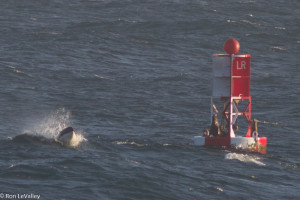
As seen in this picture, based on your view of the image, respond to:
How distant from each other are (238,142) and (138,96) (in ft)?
71.3

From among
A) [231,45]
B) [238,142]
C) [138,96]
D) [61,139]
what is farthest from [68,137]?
[138,96]

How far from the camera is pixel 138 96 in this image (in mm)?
75688

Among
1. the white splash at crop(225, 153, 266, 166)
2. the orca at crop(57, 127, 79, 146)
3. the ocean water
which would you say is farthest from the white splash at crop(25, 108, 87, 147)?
the white splash at crop(225, 153, 266, 166)

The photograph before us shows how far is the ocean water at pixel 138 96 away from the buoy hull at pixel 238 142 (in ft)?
2.24

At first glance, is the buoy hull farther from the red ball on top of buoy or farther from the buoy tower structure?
the red ball on top of buoy

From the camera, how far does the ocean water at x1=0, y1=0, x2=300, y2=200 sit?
44.3 metres

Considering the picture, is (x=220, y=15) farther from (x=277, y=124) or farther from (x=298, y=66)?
(x=277, y=124)

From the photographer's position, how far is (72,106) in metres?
69.7

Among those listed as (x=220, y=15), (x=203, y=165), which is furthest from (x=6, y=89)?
(x=220, y=15)

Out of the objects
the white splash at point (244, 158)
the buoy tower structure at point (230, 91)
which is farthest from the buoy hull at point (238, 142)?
the white splash at point (244, 158)

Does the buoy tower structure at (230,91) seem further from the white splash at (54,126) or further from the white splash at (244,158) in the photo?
the white splash at (54,126)

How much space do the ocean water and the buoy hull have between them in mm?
681

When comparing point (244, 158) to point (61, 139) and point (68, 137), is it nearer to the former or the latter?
point (68, 137)

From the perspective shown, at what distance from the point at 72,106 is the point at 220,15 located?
55.2 m
